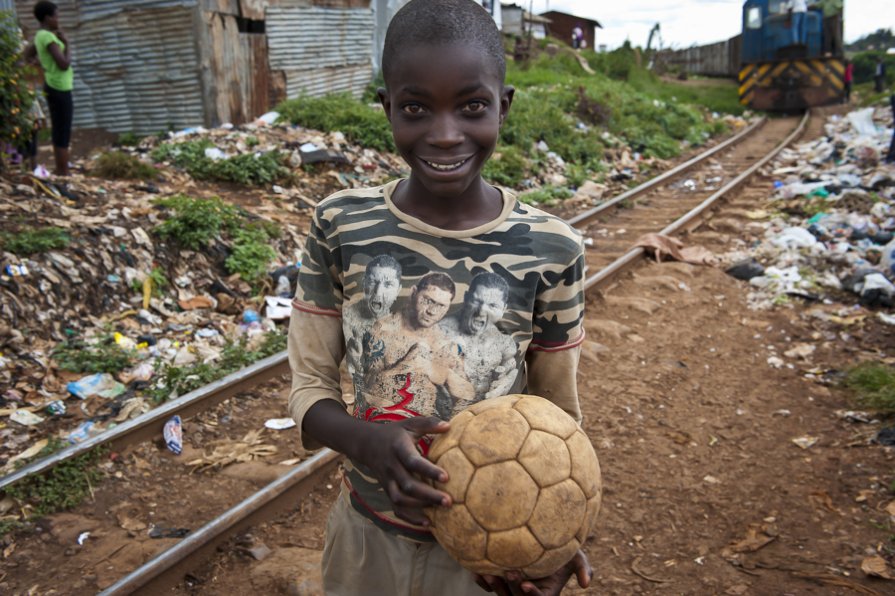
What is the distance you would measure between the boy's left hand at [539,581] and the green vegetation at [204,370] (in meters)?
3.90

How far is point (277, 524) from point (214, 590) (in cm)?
53

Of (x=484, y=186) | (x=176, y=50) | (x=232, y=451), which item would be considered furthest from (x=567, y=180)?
(x=484, y=186)

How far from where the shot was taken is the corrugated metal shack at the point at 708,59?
29328mm

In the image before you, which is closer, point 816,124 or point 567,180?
point 567,180

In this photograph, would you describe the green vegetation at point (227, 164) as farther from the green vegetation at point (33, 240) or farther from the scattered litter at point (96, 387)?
the scattered litter at point (96, 387)

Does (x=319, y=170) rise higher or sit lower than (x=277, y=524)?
higher

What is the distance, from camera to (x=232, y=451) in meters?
Answer: 4.39

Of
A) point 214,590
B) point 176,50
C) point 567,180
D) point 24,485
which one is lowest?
point 214,590

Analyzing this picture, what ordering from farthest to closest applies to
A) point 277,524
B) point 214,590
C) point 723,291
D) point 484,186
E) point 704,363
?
1. point 723,291
2. point 704,363
3. point 277,524
4. point 214,590
5. point 484,186

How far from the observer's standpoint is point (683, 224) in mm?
9195

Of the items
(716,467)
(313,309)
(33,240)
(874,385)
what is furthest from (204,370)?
(874,385)

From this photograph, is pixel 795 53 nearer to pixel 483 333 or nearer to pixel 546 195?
pixel 546 195

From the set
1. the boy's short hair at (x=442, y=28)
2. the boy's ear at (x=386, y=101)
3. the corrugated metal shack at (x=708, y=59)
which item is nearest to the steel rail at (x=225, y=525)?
the boy's ear at (x=386, y=101)

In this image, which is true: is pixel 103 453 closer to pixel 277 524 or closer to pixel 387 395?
pixel 277 524
